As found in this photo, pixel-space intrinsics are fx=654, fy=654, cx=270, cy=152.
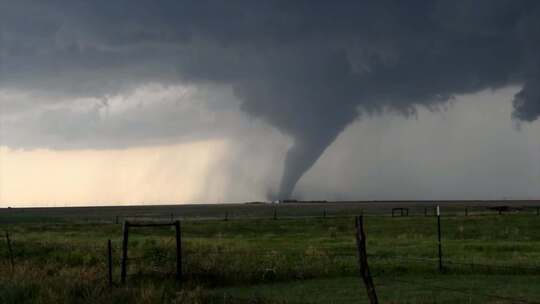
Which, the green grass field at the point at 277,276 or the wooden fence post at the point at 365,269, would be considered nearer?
the wooden fence post at the point at 365,269

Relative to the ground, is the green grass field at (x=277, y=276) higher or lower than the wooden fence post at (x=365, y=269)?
lower

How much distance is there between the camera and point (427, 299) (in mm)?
17906

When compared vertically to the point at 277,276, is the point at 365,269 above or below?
above

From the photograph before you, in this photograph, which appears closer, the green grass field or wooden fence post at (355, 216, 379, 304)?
wooden fence post at (355, 216, 379, 304)

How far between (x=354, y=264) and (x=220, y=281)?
6.47 m

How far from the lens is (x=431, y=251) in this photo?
33.0 m

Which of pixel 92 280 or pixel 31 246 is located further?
pixel 31 246

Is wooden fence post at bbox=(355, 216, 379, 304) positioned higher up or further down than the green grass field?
higher up

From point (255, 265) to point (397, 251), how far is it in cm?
1072

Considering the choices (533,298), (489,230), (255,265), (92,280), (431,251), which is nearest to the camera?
(533,298)

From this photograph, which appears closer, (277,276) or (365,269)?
(365,269)

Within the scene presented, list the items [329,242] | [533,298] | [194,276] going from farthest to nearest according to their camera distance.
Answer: [329,242] → [194,276] → [533,298]

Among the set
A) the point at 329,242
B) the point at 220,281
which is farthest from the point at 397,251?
the point at 220,281

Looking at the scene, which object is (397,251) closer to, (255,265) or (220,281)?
(255,265)
